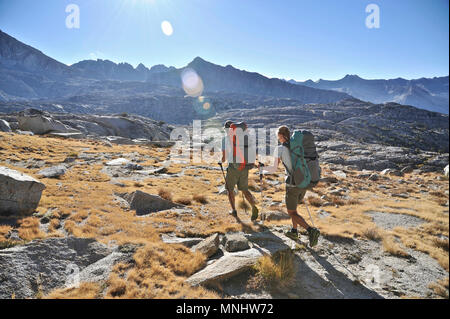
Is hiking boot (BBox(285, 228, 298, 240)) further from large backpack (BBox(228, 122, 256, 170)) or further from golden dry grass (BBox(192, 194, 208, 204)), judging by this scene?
golden dry grass (BBox(192, 194, 208, 204))

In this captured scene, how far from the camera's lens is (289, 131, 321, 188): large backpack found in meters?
5.14

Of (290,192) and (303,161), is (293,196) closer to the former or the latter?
(290,192)

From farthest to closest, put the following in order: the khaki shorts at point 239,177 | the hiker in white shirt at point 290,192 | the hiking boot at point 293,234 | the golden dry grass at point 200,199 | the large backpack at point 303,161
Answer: the golden dry grass at point 200,199 → the khaki shorts at point 239,177 → the hiking boot at point 293,234 → the hiker in white shirt at point 290,192 → the large backpack at point 303,161

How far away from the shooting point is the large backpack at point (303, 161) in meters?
5.14

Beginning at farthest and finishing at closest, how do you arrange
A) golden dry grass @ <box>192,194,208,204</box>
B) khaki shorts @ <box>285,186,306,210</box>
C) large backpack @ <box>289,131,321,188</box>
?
golden dry grass @ <box>192,194,208,204</box> → khaki shorts @ <box>285,186,306,210</box> → large backpack @ <box>289,131,321,188</box>

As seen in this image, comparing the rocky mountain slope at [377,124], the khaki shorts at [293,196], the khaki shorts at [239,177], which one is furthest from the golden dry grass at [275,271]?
the rocky mountain slope at [377,124]

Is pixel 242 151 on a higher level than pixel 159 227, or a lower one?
higher

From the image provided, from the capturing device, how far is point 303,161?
516 cm

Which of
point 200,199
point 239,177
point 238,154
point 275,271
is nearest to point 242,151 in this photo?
point 238,154

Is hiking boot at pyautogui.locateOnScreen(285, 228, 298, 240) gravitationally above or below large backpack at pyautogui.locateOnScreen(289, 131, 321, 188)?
below

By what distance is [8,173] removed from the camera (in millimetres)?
6730

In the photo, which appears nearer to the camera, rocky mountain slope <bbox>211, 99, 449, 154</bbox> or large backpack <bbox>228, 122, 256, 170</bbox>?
large backpack <bbox>228, 122, 256, 170</bbox>

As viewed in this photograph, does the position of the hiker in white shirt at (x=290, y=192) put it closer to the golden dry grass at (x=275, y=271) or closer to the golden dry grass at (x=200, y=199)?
the golden dry grass at (x=275, y=271)

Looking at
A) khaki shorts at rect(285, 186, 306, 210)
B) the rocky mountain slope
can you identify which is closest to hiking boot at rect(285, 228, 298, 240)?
khaki shorts at rect(285, 186, 306, 210)
